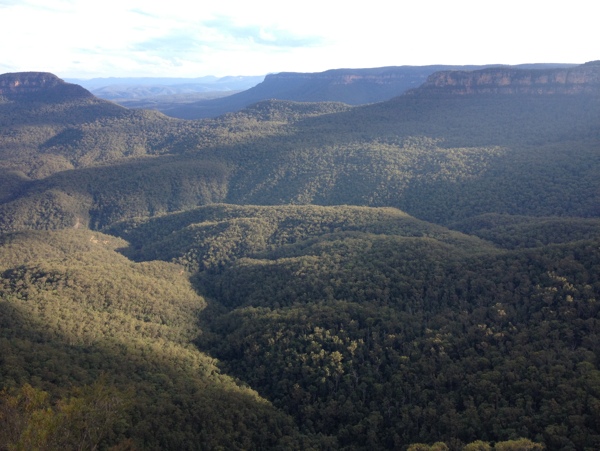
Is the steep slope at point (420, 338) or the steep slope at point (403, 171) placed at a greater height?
the steep slope at point (403, 171)

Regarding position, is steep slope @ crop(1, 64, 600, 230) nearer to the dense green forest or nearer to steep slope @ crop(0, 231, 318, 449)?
the dense green forest

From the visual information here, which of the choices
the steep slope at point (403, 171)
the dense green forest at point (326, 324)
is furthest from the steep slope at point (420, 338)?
the steep slope at point (403, 171)

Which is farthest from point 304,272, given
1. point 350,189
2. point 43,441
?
point 350,189

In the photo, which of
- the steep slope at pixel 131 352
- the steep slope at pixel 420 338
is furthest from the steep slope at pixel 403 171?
the steep slope at pixel 131 352

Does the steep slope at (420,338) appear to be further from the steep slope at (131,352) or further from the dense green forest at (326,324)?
the steep slope at (131,352)

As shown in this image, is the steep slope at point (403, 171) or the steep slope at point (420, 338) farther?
the steep slope at point (403, 171)

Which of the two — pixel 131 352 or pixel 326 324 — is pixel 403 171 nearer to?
pixel 326 324

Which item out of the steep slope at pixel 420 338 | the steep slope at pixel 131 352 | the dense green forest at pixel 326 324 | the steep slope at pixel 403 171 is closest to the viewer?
the dense green forest at pixel 326 324

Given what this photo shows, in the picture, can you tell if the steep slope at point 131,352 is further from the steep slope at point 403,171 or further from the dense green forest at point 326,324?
the steep slope at point 403,171

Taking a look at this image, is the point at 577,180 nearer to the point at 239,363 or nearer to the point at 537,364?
the point at 537,364

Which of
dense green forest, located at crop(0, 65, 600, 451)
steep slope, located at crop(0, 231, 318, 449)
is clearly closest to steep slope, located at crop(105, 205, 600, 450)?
dense green forest, located at crop(0, 65, 600, 451)

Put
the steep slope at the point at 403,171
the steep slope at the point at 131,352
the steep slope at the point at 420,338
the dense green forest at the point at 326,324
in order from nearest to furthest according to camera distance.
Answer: the dense green forest at the point at 326,324
the steep slope at the point at 420,338
the steep slope at the point at 131,352
the steep slope at the point at 403,171
